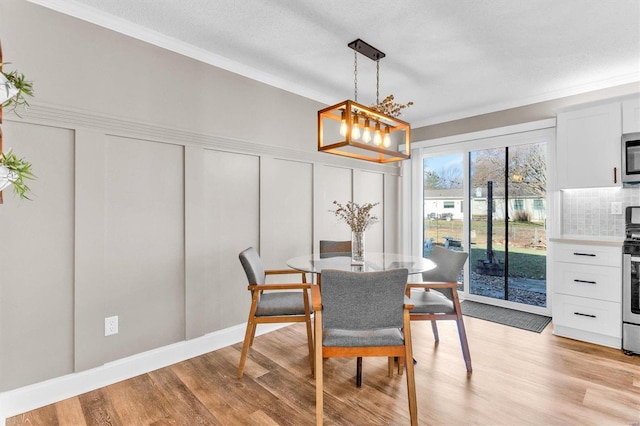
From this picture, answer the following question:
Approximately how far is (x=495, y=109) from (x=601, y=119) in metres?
1.14

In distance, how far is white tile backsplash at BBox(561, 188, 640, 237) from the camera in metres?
3.27

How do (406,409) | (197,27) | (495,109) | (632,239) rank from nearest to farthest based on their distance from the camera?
(406,409)
(197,27)
(632,239)
(495,109)

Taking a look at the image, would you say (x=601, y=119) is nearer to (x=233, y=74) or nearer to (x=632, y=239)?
(x=632, y=239)

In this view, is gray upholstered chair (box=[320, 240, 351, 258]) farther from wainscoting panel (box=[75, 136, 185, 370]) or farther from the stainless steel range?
the stainless steel range

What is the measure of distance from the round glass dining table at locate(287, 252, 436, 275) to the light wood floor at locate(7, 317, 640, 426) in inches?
30.5

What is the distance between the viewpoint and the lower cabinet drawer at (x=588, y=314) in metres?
2.85

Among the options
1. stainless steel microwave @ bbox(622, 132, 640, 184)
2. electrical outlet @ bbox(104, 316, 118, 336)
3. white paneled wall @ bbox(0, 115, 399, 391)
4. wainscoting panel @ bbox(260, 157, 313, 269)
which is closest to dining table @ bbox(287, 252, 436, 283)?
wainscoting panel @ bbox(260, 157, 313, 269)

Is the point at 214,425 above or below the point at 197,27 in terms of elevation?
below

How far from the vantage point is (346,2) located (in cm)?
212

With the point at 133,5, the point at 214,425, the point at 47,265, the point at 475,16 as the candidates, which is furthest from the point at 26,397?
the point at 475,16

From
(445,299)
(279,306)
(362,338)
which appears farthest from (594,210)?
(279,306)

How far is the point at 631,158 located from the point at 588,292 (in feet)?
4.22

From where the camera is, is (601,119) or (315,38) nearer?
(315,38)

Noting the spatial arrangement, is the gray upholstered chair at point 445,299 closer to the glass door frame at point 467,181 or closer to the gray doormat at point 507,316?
the gray doormat at point 507,316
